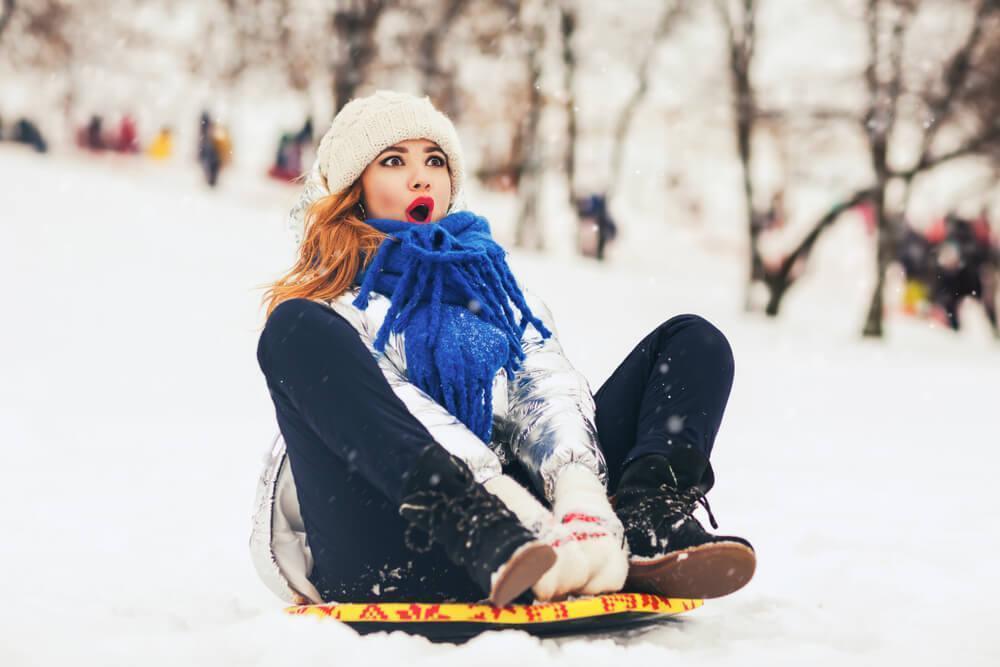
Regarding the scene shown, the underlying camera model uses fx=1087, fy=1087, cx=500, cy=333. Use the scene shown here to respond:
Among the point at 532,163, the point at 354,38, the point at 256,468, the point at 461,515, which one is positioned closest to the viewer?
the point at 461,515

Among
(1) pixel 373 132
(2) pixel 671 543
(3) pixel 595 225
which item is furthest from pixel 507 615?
(3) pixel 595 225

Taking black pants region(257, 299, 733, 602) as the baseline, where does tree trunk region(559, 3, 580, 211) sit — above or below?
above

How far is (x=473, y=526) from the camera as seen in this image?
7.12 feet

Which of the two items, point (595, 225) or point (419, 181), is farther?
point (595, 225)

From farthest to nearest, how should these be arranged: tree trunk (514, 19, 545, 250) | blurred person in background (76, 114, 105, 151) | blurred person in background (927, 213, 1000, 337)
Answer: blurred person in background (76, 114, 105, 151)
tree trunk (514, 19, 545, 250)
blurred person in background (927, 213, 1000, 337)

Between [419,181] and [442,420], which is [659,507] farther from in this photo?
[419,181]

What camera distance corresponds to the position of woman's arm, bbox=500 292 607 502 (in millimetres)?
2637

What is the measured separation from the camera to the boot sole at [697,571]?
233 cm

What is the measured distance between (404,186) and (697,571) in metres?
1.39

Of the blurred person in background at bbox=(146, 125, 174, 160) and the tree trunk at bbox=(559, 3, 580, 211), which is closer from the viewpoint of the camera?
Answer: the tree trunk at bbox=(559, 3, 580, 211)

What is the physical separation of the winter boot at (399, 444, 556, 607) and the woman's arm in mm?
388

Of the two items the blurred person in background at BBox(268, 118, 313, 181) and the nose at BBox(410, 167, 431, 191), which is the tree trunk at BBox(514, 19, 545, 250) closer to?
the blurred person in background at BBox(268, 118, 313, 181)

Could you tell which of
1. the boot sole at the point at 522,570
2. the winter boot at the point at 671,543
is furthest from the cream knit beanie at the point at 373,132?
the boot sole at the point at 522,570

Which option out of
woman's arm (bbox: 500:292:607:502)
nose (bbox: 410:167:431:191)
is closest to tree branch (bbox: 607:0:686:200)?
nose (bbox: 410:167:431:191)
